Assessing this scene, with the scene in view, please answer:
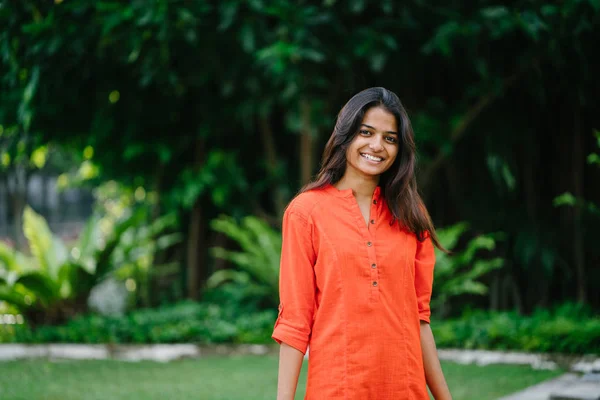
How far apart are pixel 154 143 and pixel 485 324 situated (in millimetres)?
4439

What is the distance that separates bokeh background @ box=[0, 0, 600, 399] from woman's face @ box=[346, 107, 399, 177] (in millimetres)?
3996

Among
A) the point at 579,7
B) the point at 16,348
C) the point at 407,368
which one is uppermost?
the point at 579,7

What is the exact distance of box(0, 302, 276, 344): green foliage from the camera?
7078 millimetres

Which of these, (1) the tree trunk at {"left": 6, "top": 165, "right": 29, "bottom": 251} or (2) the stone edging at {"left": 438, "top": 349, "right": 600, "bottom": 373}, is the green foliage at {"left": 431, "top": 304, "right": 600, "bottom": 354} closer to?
(2) the stone edging at {"left": 438, "top": 349, "right": 600, "bottom": 373}

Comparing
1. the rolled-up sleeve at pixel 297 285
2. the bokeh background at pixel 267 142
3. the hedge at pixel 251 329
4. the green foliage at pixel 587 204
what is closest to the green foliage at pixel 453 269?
the bokeh background at pixel 267 142

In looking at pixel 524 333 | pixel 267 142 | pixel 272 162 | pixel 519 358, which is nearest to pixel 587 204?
pixel 524 333

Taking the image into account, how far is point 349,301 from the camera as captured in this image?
2230mm

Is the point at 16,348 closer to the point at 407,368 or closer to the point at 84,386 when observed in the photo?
the point at 84,386

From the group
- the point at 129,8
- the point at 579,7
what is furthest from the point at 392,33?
the point at 129,8

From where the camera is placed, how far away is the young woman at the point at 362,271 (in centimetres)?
221

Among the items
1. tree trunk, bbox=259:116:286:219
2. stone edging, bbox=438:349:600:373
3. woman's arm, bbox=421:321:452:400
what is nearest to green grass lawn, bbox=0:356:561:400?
stone edging, bbox=438:349:600:373

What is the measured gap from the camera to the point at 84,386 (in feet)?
17.6

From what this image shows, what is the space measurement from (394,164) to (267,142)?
635 centimetres

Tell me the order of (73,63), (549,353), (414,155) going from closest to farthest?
(414,155)
(549,353)
(73,63)
